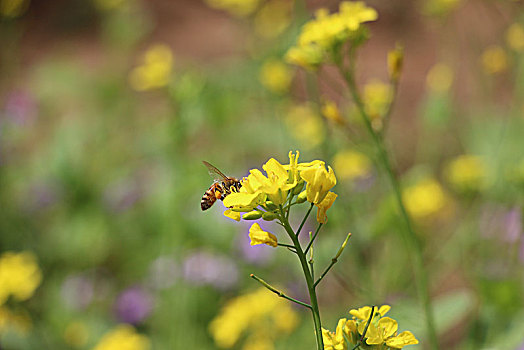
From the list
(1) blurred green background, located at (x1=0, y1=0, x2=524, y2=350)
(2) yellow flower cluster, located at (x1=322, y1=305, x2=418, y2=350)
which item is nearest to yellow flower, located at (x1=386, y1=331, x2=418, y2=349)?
(2) yellow flower cluster, located at (x1=322, y1=305, x2=418, y2=350)

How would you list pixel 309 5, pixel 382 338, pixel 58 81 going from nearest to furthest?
1. pixel 382 338
2. pixel 58 81
3. pixel 309 5

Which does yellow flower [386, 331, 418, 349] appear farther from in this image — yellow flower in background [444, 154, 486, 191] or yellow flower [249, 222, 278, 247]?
yellow flower in background [444, 154, 486, 191]

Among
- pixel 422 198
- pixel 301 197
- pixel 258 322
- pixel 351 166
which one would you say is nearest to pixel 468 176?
pixel 422 198

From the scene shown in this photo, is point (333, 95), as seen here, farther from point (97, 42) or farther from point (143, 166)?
point (97, 42)

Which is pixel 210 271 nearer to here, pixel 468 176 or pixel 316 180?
pixel 468 176

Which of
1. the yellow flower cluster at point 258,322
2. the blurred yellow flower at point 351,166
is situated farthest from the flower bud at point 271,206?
the blurred yellow flower at point 351,166

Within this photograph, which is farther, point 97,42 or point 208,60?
point 97,42

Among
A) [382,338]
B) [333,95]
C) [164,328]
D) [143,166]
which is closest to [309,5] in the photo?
[333,95]
